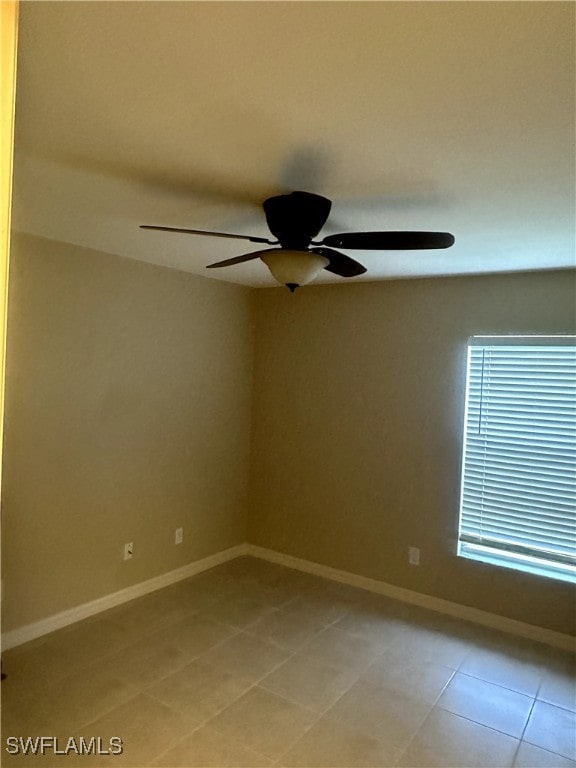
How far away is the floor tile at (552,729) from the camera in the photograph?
2367 millimetres

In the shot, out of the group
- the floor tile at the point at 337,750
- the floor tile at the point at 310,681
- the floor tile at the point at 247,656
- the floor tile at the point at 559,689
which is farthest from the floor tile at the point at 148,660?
the floor tile at the point at 559,689

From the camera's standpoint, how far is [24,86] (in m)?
1.37

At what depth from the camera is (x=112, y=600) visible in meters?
3.49

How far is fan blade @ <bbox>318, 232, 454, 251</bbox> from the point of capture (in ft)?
6.10

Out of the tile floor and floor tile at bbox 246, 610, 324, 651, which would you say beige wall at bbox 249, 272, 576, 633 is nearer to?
the tile floor

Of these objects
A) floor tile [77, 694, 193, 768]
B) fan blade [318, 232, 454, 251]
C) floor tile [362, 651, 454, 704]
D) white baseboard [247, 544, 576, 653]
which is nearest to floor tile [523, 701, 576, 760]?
floor tile [362, 651, 454, 704]

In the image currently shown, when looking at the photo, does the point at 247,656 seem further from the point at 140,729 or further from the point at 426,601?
the point at 426,601

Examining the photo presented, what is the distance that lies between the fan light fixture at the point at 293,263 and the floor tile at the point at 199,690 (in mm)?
2044

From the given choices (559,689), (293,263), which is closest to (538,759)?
(559,689)

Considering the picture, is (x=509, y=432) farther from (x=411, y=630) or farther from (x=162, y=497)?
(x=162, y=497)

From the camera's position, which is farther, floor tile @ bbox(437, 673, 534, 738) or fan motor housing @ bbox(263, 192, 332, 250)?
floor tile @ bbox(437, 673, 534, 738)

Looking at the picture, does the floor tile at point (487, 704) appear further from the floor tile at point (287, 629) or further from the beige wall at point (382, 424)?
the floor tile at point (287, 629)

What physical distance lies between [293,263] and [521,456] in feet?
7.21

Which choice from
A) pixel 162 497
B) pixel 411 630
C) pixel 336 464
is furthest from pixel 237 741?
pixel 336 464
